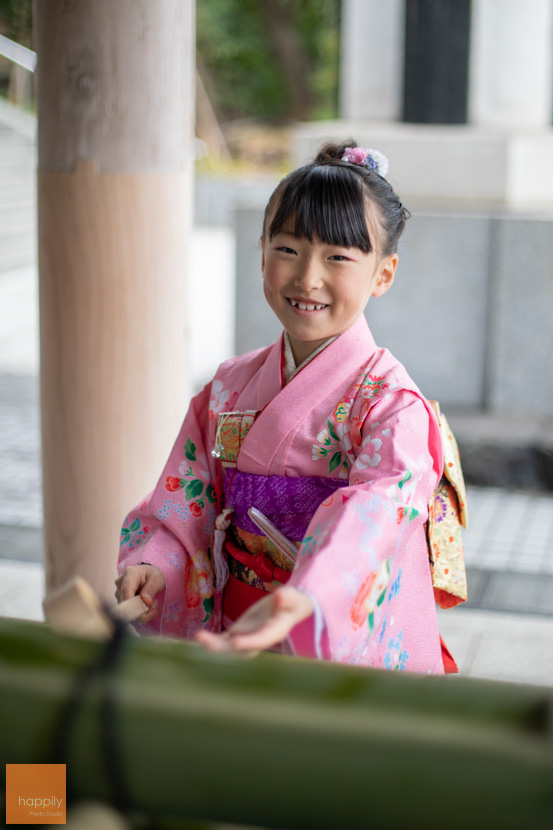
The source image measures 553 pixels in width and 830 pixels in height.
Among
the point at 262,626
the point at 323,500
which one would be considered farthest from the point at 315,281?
the point at 262,626

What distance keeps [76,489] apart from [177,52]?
1.26 m

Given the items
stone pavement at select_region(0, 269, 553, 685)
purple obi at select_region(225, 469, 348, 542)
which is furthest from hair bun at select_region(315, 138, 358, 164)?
stone pavement at select_region(0, 269, 553, 685)

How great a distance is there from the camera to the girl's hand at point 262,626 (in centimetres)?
119

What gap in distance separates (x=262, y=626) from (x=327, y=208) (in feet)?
2.67

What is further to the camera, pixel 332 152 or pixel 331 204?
pixel 332 152

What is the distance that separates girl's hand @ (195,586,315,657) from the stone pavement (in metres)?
1.79

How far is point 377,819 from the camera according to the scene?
0.92 metres

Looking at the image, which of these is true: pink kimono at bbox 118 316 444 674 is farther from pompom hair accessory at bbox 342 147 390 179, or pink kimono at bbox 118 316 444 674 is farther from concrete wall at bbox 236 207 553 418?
concrete wall at bbox 236 207 553 418

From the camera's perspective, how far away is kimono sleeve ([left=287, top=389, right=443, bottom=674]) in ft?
4.84

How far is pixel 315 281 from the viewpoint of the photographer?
1.74m

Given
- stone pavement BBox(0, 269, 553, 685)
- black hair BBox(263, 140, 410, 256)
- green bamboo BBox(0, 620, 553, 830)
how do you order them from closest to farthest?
green bamboo BBox(0, 620, 553, 830) < black hair BBox(263, 140, 410, 256) < stone pavement BBox(0, 269, 553, 685)

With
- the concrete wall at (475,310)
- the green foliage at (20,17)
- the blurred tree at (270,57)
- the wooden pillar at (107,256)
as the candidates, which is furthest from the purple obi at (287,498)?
the blurred tree at (270,57)

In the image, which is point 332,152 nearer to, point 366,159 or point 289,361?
point 366,159

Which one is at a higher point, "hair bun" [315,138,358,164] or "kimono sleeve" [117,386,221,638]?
"hair bun" [315,138,358,164]
